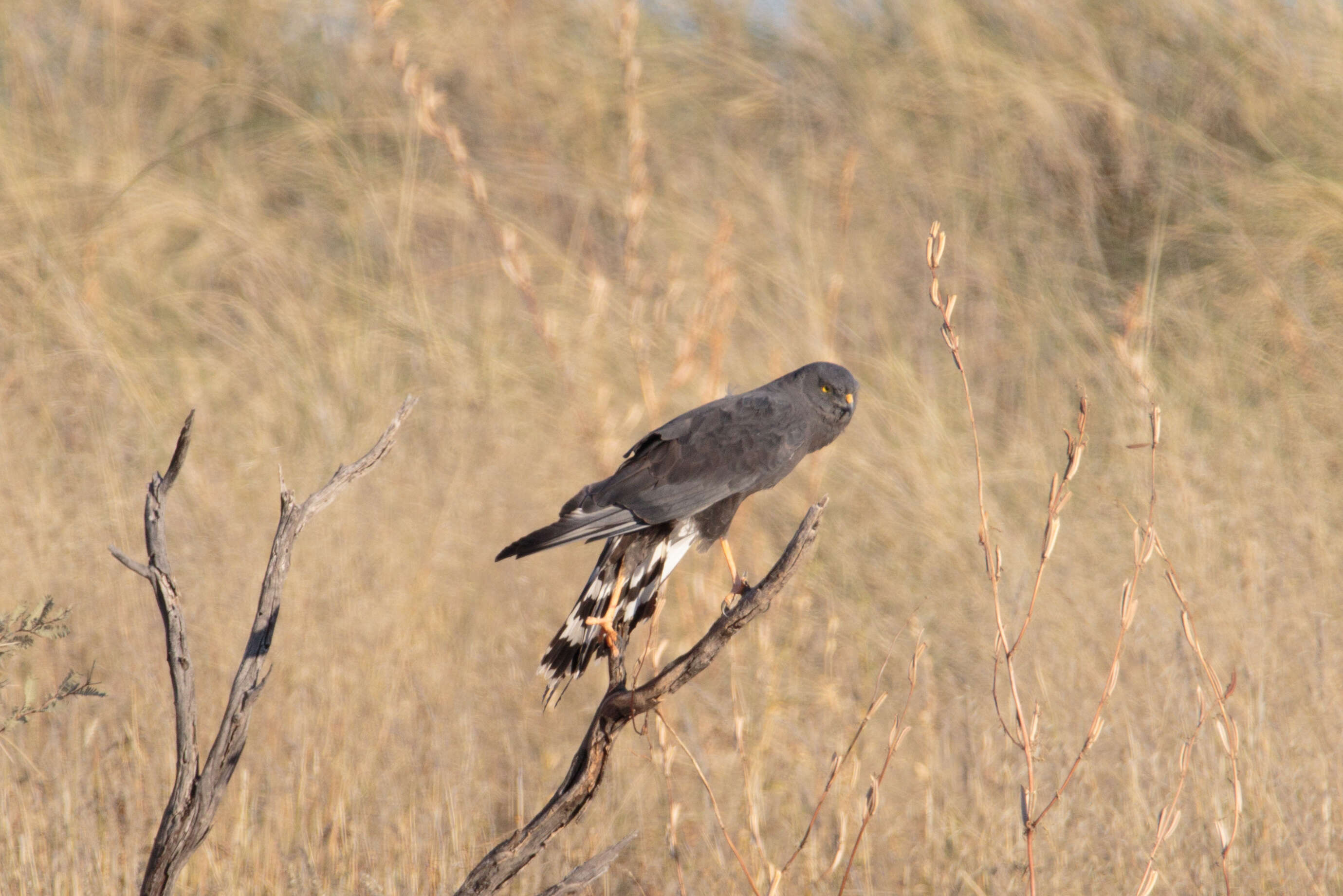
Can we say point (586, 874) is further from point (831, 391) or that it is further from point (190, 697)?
point (831, 391)

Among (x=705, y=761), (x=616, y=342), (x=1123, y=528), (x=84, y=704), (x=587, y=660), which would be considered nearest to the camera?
(x=587, y=660)

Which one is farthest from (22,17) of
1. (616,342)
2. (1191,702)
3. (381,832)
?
(1191,702)

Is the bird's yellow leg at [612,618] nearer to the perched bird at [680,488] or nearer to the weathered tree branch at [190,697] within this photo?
the perched bird at [680,488]

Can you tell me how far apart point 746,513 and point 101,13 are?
545cm

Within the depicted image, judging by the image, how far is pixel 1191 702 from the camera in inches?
127

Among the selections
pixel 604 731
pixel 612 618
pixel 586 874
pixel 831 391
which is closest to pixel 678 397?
pixel 831 391

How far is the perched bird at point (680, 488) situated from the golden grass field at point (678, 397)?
342mm

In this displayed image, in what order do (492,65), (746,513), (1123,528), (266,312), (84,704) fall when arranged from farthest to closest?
(492,65) < (266,312) < (746,513) < (1123,528) < (84,704)

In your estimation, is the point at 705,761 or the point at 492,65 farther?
the point at 492,65

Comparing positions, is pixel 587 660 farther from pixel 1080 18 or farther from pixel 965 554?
pixel 1080 18

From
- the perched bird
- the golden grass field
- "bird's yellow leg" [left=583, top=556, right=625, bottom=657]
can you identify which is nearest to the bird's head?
the perched bird

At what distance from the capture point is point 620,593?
265 cm

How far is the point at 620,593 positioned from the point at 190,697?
3.31 ft

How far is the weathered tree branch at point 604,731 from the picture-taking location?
1.93 m
